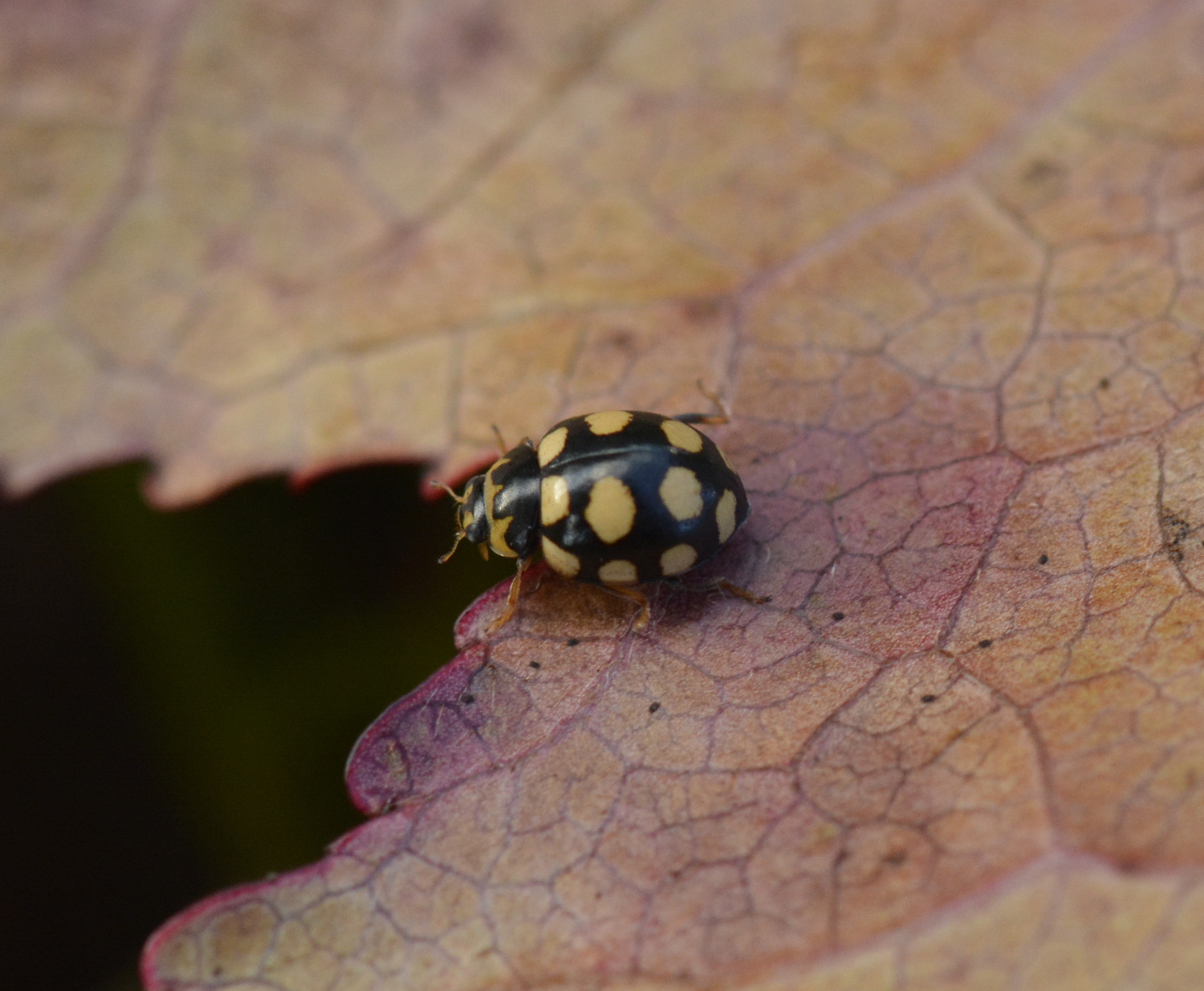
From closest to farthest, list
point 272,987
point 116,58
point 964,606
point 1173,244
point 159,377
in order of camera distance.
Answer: point 272,987, point 964,606, point 1173,244, point 159,377, point 116,58

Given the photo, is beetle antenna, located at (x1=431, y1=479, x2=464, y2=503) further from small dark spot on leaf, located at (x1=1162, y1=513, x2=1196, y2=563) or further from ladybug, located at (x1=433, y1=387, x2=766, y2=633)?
small dark spot on leaf, located at (x1=1162, y1=513, x2=1196, y2=563)

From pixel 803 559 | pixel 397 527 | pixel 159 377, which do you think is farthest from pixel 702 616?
pixel 159 377

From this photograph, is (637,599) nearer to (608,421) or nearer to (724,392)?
(608,421)

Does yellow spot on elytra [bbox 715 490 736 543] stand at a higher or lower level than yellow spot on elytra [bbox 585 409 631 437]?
lower

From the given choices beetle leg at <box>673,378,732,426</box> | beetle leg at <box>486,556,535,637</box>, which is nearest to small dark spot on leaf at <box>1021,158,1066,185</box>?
beetle leg at <box>673,378,732,426</box>

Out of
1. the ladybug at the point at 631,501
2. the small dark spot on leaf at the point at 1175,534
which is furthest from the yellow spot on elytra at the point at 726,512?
the small dark spot on leaf at the point at 1175,534

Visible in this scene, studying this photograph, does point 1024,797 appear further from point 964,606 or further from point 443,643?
point 443,643
